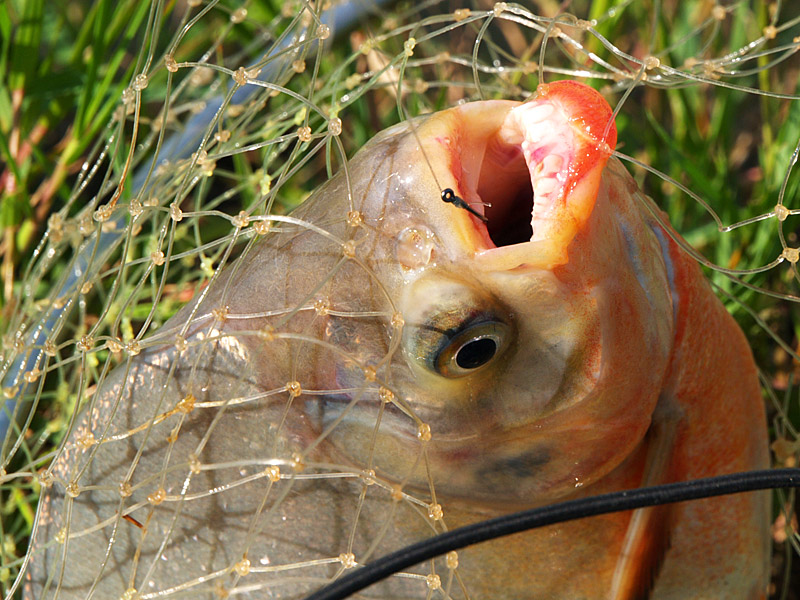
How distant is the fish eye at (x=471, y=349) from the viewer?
3.97ft

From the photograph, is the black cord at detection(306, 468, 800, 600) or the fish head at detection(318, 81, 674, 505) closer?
the fish head at detection(318, 81, 674, 505)

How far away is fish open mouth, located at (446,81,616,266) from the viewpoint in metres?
1.18

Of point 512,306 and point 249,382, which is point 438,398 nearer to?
point 512,306

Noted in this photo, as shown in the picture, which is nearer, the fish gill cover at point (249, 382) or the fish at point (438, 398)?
the fish at point (438, 398)

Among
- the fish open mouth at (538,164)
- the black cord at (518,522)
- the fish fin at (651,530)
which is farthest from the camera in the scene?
the fish fin at (651,530)

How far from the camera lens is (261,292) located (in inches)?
53.7

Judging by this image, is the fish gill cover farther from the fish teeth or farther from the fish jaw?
the fish teeth

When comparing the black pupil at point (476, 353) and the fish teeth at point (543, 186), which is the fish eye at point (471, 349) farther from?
the fish teeth at point (543, 186)

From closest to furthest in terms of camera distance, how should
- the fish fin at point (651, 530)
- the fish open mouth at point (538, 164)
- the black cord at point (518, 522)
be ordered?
the fish open mouth at point (538, 164)
the black cord at point (518, 522)
the fish fin at point (651, 530)

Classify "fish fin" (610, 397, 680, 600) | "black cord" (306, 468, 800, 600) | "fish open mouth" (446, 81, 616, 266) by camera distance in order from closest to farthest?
"fish open mouth" (446, 81, 616, 266) < "black cord" (306, 468, 800, 600) < "fish fin" (610, 397, 680, 600)

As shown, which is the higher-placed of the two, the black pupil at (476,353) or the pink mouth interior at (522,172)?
the pink mouth interior at (522,172)

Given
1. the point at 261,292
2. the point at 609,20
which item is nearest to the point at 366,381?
the point at 261,292

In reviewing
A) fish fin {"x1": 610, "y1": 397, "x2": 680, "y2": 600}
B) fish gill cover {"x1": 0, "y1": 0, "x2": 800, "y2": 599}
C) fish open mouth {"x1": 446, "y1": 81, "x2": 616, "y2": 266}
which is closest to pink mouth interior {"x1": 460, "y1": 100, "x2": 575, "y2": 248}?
fish open mouth {"x1": 446, "y1": 81, "x2": 616, "y2": 266}

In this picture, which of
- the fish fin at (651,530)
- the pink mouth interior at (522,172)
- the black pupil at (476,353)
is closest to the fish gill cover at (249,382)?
the black pupil at (476,353)
